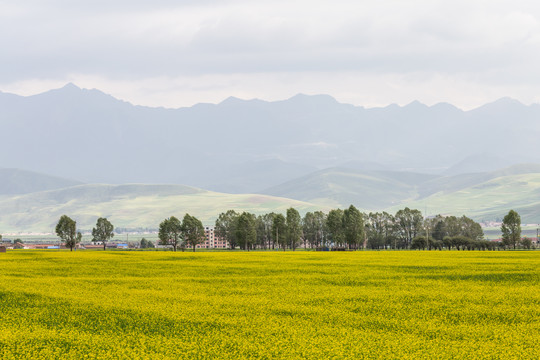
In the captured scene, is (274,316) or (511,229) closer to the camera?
(274,316)

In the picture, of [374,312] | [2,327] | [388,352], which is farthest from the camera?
[374,312]

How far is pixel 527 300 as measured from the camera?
48156mm

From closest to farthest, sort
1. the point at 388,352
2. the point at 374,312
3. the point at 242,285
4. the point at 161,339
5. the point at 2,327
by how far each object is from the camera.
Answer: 1. the point at 388,352
2. the point at 161,339
3. the point at 2,327
4. the point at 374,312
5. the point at 242,285

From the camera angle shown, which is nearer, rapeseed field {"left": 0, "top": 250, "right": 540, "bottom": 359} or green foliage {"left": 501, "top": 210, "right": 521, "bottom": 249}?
rapeseed field {"left": 0, "top": 250, "right": 540, "bottom": 359}

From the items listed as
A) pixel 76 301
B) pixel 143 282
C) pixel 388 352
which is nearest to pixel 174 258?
pixel 143 282

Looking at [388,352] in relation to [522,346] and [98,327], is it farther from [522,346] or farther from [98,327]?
[98,327]

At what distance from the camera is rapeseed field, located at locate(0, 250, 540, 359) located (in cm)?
3269

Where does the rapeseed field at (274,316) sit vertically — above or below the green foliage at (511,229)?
below

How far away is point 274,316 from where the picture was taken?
4169 cm

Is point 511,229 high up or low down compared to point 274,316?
up

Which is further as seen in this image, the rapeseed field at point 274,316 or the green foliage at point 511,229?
the green foliage at point 511,229

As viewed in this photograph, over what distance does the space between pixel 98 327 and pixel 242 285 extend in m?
22.8

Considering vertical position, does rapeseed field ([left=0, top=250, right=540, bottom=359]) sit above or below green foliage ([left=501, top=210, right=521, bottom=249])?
below

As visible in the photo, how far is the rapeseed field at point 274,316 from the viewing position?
32688 mm
